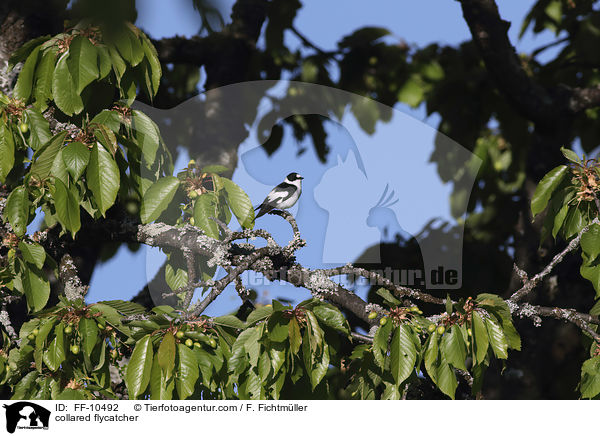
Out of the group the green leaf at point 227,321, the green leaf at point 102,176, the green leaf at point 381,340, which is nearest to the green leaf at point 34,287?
the green leaf at point 102,176

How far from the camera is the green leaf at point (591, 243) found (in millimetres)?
2223

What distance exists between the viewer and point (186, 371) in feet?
6.23

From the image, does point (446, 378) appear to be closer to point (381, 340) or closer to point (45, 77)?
point (381, 340)

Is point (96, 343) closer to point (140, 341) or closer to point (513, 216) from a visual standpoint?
point (140, 341)

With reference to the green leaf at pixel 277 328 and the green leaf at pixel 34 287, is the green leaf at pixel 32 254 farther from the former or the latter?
the green leaf at pixel 277 328

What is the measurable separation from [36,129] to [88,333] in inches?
35.9

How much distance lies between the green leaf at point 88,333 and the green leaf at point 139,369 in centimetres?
20

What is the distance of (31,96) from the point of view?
2459mm

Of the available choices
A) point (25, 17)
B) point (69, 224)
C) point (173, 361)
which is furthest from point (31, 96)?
point (25, 17)

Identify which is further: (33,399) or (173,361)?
(33,399)

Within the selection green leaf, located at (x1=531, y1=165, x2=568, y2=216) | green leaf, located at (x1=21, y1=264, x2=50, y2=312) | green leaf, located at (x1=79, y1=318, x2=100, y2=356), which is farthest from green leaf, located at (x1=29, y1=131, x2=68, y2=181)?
green leaf, located at (x1=531, y1=165, x2=568, y2=216)
